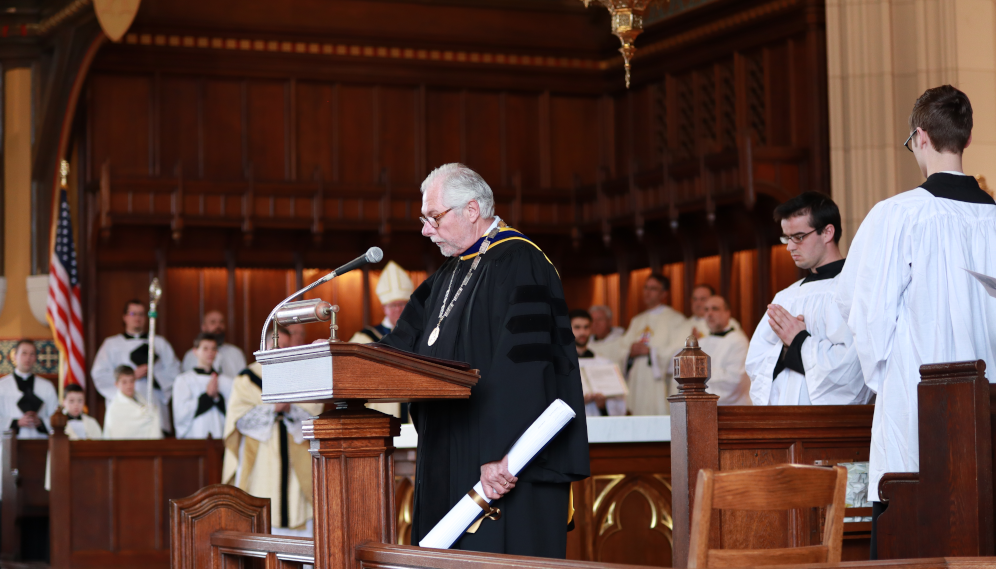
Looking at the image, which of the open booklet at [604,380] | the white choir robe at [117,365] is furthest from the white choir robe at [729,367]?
the white choir robe at [117,365]

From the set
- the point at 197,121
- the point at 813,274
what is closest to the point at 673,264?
the point at 197,121

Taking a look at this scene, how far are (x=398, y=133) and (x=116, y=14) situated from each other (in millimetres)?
3325

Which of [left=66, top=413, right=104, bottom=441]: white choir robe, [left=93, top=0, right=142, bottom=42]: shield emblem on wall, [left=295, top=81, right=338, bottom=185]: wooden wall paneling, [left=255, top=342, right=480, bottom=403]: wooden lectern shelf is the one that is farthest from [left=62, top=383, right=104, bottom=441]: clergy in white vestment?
[left=255, top=342, right=480, bottom=403]: wooden lectern shelf

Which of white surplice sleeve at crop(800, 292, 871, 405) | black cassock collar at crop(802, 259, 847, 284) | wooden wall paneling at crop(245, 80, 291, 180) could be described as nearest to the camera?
white surplice sleeve at crop(800, 292, 871, 405)

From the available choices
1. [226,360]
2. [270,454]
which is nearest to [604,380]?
[270,454]

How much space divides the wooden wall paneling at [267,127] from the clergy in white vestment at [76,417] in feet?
9.32

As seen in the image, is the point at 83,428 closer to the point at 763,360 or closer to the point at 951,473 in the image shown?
the point at 763,360

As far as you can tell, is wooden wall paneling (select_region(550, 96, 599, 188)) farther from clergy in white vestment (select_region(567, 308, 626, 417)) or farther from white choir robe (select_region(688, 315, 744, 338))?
clergy in white vestment (select_region(567, 308, 626, 417))

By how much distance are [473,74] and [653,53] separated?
182cm

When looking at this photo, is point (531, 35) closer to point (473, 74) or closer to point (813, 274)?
point (473, 74)

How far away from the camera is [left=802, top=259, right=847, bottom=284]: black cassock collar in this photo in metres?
4.80

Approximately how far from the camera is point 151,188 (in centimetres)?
1114

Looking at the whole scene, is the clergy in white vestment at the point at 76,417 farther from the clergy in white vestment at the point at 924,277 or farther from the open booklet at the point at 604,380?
the clergy in white vestment at the point at 924,277

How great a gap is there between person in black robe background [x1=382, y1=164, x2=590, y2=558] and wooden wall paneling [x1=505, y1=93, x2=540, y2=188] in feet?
28.5
